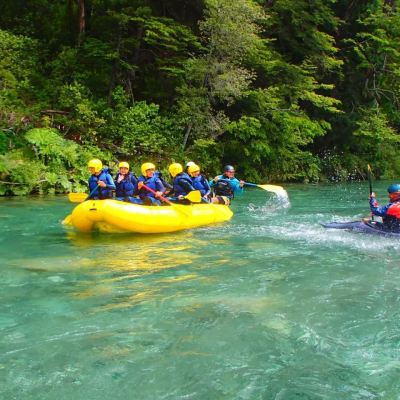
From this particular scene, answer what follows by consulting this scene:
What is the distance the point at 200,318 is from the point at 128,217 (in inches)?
135

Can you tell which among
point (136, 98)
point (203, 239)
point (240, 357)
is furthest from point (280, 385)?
point (136, 98)

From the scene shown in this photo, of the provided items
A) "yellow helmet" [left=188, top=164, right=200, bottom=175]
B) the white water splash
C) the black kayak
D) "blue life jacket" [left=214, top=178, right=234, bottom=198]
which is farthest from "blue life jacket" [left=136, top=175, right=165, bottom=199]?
the white water splash

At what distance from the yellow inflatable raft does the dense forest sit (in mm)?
5741

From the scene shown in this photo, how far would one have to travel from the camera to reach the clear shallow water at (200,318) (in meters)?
3.01

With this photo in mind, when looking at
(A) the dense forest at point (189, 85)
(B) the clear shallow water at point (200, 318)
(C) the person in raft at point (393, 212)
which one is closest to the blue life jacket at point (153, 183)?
(B) the clear shallow water at point (200, 318)

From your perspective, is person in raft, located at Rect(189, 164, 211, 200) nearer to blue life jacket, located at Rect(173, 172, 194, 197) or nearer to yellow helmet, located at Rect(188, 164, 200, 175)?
yellow helmet, located at Rect(188, 164, 200, 175)

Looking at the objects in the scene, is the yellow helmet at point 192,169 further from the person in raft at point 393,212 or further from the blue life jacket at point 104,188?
the person in raft at point 393,212

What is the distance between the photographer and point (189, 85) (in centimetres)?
1656

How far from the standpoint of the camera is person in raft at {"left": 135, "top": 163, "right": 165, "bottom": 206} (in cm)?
825

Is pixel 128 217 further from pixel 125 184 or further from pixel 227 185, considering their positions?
pixel 227 185

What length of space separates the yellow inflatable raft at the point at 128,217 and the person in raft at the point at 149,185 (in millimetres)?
576

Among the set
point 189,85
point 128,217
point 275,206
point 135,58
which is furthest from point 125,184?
point 135,58

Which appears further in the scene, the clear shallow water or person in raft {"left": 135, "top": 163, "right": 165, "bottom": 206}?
person in raft {"left": 135, "top": 163, "right": 165, "bottom": 206}

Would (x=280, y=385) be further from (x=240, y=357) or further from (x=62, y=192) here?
(x=62, y=192)
